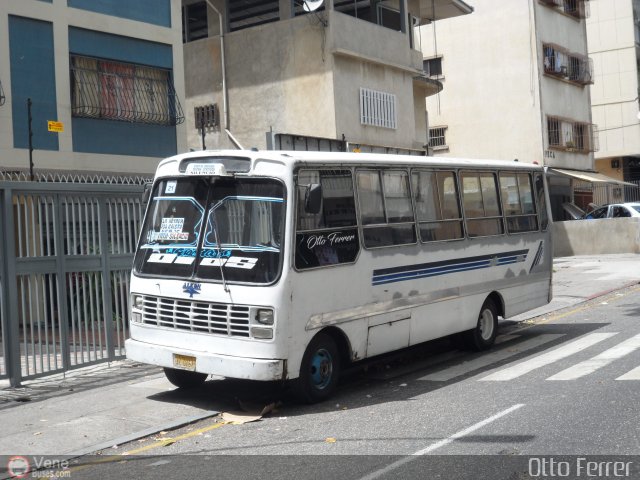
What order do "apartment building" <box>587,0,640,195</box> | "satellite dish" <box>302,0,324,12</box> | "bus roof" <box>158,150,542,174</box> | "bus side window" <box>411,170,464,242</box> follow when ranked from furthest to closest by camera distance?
"apartment building" <box>587,0,640,195</box>
"satellite dish" <box>302,0,324,12</box>
"bus side window" <box>411,170,464,242</box>
"bus roof" <box>158,150,542,174</box>

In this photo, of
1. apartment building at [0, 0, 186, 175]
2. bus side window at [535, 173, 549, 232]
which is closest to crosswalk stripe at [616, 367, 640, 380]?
bus side window at [535, 173, 549, 232]

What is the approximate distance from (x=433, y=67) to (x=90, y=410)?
31497 millimetres

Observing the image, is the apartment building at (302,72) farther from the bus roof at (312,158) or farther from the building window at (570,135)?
the bus roof at (312,158)

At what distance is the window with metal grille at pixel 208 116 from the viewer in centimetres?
2628

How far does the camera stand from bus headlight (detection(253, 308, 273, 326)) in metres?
8.39

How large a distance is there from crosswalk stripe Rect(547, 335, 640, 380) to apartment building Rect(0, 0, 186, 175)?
392 inches

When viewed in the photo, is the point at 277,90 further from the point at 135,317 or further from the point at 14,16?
the point at 135,317

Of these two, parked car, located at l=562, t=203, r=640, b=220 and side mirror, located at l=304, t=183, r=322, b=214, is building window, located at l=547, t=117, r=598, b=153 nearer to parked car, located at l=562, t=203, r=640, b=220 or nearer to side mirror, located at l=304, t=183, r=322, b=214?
parked car, located at l=562, t=203, r=640, b=220

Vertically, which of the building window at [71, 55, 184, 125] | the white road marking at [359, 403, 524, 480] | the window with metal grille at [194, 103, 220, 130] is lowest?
the white road marking at [359, 403, 524, 480]

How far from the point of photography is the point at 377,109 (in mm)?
25469

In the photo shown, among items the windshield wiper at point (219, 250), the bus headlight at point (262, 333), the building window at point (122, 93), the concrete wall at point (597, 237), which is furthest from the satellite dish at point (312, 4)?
the bus headlight at point (262, 333)

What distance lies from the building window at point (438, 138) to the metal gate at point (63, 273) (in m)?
27.7

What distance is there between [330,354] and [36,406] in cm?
338

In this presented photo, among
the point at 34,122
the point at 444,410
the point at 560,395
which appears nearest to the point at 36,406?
the point at 444,410
